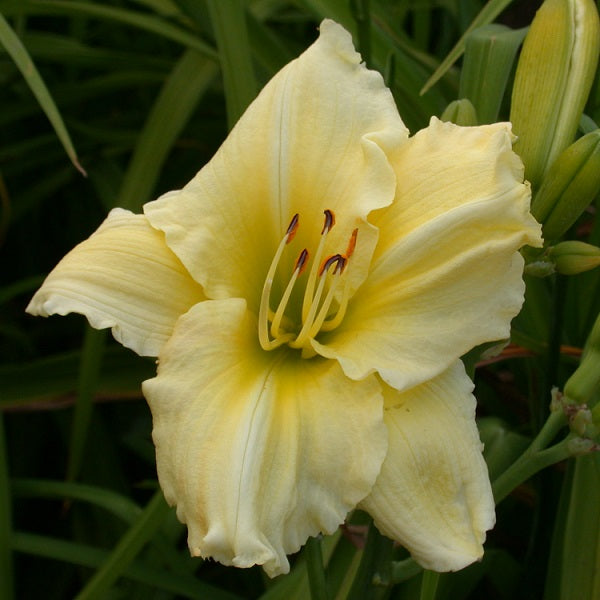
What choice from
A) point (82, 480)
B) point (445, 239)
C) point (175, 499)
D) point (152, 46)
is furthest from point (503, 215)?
point (152, 46)

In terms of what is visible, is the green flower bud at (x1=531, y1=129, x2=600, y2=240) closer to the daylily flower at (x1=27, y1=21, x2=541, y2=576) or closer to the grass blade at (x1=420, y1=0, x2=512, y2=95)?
the daylily flower at (x1=27, y1=21, x2=541, y2=576)

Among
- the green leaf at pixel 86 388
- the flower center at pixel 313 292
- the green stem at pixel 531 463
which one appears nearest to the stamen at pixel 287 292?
the flower center at pixel 313 292

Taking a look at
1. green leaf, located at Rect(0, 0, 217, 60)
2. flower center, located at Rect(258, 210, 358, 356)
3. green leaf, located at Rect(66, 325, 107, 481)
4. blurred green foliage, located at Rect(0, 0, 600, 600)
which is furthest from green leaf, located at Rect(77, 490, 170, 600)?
green leaf, located at Rect(0, 0, 217, 60)

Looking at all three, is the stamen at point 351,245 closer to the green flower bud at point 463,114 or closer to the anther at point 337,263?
the anther at point 337,263

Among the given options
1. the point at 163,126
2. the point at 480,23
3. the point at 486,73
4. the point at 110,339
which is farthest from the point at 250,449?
the point at 110,339

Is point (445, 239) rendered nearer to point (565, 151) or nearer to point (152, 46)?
point (565, 151)
